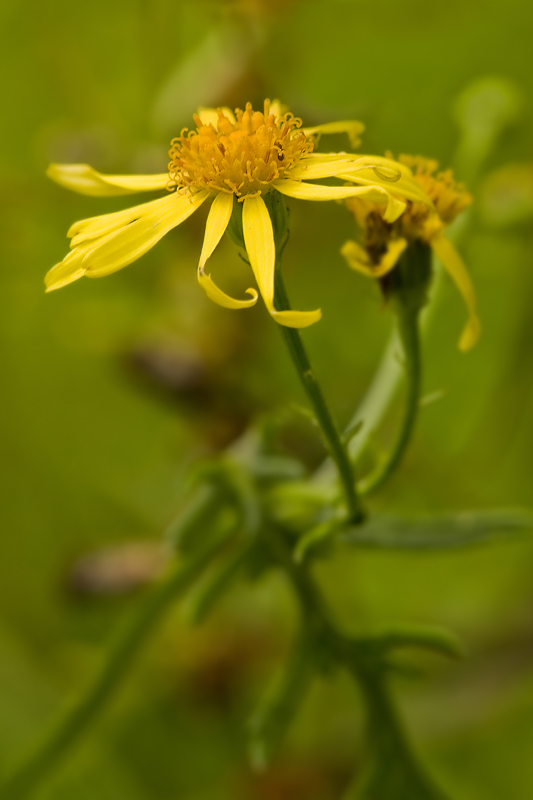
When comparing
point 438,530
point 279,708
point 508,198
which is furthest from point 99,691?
point 508,198

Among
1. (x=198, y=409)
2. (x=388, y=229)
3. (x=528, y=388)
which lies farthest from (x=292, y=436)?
(x=388, y=229)

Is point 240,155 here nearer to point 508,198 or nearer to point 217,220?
point 217,220

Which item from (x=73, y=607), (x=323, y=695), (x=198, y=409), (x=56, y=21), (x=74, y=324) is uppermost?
(x=56, y=21)

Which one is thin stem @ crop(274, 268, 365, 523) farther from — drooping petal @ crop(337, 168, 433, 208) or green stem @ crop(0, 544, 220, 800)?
green stem @ crop(0, 544, 220, 800)

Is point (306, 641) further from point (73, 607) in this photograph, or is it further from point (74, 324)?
point (74, 324)

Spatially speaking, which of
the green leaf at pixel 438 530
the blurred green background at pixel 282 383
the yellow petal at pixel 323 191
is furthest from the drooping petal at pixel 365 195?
the blurred green background at pixel 282 383

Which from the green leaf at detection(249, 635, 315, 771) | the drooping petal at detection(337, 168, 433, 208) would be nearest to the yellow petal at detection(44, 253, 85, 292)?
the drooping petal at detection(337, 168, 433, 208)

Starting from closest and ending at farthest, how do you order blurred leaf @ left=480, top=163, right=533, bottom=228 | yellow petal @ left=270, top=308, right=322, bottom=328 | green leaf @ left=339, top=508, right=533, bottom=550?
1. yellow petal @ left=270, top=308, right=322, bottom=328
2. green leaf @ left=339, top=508, right=533, bottom=550
3. blurred leaf @ left=480, top=163, right=533, bottom=228
